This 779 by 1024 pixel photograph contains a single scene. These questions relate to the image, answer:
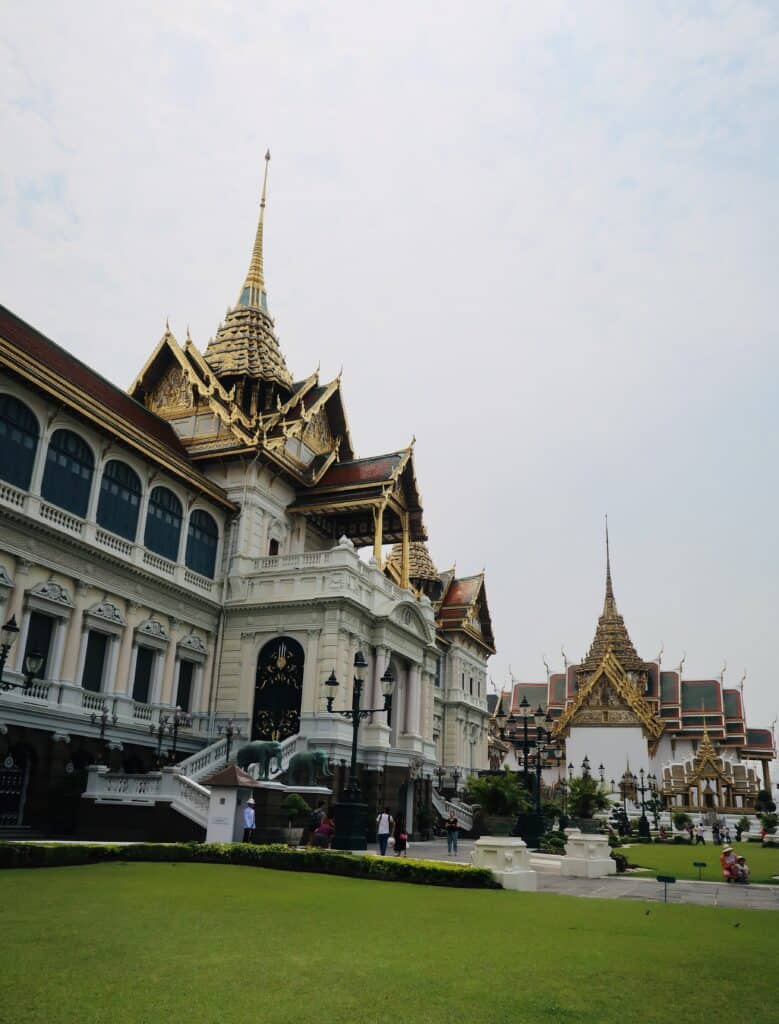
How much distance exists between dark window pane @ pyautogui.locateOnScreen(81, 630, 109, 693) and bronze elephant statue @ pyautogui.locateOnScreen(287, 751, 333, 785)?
19.8 feet

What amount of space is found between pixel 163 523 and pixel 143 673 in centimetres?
482

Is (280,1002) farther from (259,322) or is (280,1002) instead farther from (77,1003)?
(259,322)

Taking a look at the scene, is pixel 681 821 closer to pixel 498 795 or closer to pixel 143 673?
pixel 498 795

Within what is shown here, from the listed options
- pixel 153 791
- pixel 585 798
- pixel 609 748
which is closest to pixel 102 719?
pixel 153 791

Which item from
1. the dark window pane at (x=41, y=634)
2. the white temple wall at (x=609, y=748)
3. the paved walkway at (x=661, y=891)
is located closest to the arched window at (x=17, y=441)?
the dark window pane at (x=41, y=634)

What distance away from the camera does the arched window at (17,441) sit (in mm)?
22859

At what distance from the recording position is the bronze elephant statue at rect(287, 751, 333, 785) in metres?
26.0

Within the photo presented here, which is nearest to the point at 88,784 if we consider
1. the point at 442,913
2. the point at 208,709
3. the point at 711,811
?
the point at 208,709

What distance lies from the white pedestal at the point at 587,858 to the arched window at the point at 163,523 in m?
15.3

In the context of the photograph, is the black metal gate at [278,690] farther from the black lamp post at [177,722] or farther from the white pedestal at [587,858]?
the white pedestal at [587,858]

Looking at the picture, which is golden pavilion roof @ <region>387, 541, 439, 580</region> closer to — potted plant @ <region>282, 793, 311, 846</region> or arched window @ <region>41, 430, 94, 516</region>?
arched window @ <region>41, 430, 94, 516</region>

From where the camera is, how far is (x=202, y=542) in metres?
30.8

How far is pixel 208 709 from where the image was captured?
29844 mm

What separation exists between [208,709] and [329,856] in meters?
14.5
